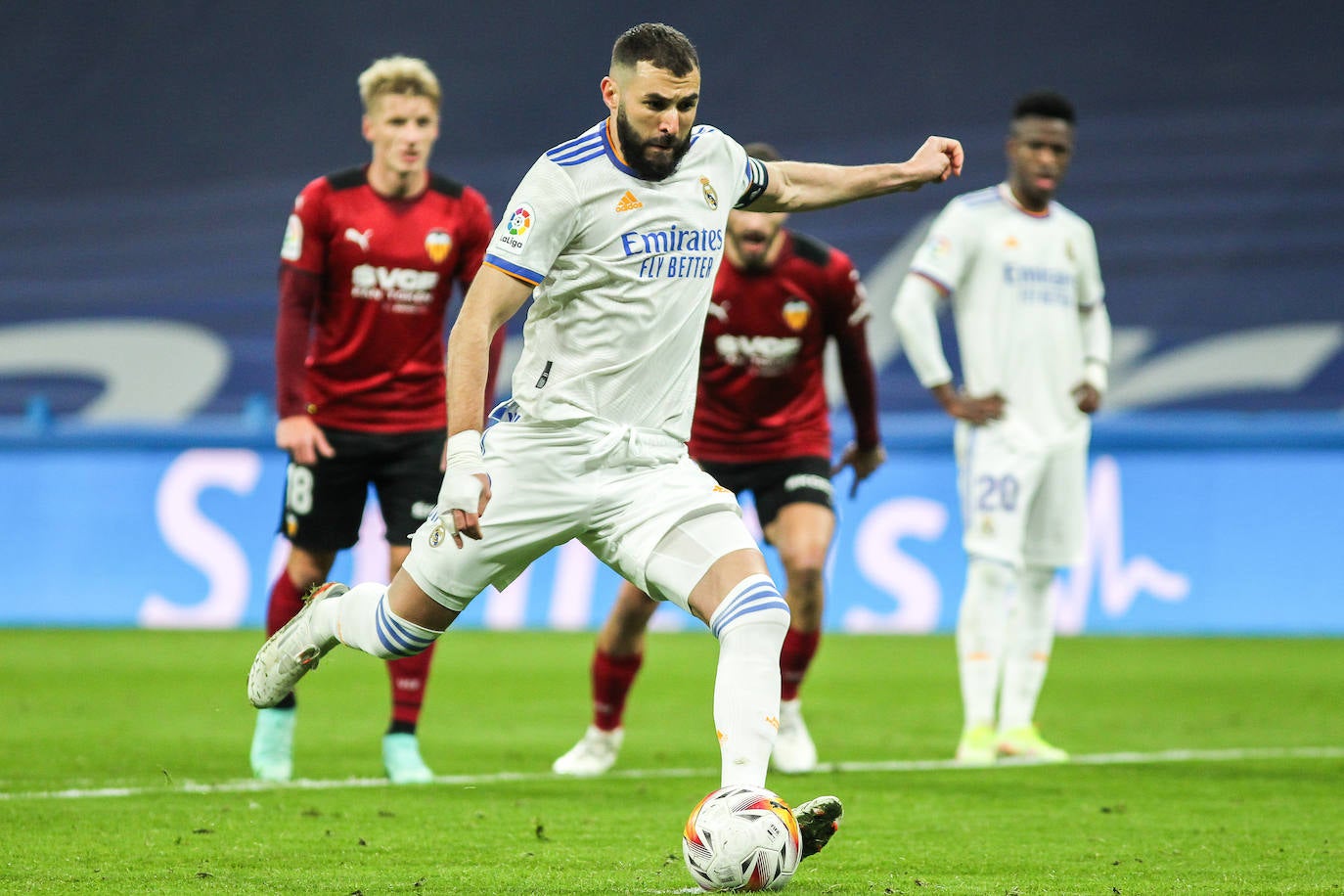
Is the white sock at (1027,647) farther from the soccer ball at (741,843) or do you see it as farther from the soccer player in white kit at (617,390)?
the soccer ball at (741,843)

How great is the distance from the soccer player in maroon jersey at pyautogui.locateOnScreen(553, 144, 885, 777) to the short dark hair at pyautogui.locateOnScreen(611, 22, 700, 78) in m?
2.56

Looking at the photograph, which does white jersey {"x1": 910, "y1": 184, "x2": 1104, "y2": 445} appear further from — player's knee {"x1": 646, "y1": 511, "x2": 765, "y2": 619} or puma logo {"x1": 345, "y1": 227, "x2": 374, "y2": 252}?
player's knee {"x1": 646, "y1": 511, "x2": 765, "y2": 619}

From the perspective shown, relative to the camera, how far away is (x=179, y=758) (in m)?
6.82

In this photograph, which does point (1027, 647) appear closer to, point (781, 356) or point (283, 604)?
point (781, 356)

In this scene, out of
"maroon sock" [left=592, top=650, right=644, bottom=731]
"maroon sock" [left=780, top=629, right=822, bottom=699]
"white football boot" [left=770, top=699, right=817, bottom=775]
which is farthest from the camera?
"maroon sock" [left=780, top=629, right=822, bottom=699]

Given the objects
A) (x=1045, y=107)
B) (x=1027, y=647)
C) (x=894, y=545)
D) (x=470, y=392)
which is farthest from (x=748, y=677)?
(x=894, y=545)

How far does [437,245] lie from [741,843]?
313 cm

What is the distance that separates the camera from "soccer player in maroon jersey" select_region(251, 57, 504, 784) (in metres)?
6.41

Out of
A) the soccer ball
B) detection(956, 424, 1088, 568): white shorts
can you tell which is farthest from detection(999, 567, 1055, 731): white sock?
the soccer ball

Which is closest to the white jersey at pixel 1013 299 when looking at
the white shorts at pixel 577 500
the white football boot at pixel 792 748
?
the white football boot at pixel 792 748

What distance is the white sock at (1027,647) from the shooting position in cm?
737

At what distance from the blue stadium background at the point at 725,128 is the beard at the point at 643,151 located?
1172 cm

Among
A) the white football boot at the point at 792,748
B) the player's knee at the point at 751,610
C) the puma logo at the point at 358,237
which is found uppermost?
the puma logo at the point at 358,237

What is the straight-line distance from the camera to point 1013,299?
7508 mm
